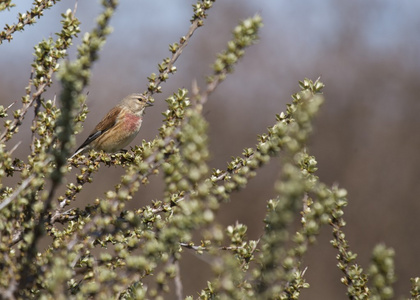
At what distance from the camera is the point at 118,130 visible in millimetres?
8516

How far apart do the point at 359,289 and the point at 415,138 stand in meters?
15.1

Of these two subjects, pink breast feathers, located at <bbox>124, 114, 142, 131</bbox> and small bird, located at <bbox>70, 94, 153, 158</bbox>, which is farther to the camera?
pink breast feathers, located at <bbox>124, 114, 142, 131</bbox>

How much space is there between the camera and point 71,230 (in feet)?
11.1

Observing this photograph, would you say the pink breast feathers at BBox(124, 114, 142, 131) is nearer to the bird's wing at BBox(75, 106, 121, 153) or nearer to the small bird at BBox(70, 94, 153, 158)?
the small bird at BBox(70, 94, 153, 158)

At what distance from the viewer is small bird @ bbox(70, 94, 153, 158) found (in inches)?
331

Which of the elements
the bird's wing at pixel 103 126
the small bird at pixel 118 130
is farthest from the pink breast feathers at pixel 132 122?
the bird's wing at pixel 103 126

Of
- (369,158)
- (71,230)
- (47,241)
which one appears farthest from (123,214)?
(369,158)

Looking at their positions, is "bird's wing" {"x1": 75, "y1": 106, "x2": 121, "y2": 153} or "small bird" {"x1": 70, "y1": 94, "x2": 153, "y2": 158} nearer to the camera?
"small bird" {"x1": 70, "y1": 94, "x2": 153, "y2": 158}

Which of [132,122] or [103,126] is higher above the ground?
[132,122]

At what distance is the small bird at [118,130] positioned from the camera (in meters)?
8.41

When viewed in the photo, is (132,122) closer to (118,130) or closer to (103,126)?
(118,130)

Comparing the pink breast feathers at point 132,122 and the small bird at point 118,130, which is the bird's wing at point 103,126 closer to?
the small bird at point 118,130

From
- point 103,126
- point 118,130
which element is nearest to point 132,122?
point 118,130

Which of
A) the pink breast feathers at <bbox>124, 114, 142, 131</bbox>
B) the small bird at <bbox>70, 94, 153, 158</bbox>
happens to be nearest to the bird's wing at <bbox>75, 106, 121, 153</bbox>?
the small bird at <bbox>70, 94, 153, 158</bbox>
